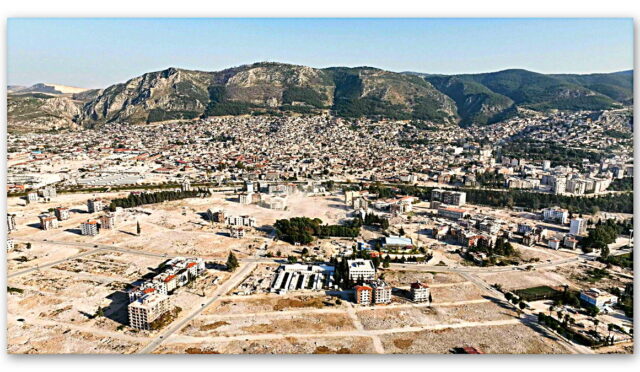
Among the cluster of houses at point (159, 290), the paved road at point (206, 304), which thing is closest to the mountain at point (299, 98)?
the paved road at point (206, 304)

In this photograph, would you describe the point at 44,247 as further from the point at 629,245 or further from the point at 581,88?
the point at 581,88

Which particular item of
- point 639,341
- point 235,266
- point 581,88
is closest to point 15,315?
point 235,266

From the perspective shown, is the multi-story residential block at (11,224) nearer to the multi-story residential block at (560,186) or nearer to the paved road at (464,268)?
the paved road at (464,268)

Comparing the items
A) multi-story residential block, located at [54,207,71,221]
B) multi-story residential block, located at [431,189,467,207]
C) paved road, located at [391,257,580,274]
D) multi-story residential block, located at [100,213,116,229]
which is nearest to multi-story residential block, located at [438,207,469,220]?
multi-story residential block, located at [431,189,467,207]

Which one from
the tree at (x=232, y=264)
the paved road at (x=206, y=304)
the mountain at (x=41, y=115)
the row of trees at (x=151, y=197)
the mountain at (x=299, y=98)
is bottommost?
the paved road at (x=206, y=304)

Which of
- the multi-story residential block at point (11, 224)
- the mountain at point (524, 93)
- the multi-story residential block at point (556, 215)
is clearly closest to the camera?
the multi-story residential block at point (11, 224)
